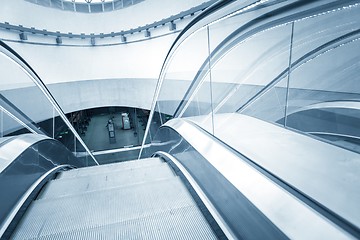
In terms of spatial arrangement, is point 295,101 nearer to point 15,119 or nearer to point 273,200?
point 273,200

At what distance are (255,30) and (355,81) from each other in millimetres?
2282

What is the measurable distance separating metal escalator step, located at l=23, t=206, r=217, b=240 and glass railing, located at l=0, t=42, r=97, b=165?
229 centimetres

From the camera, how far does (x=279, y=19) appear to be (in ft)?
8.00

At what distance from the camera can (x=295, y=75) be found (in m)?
3.30

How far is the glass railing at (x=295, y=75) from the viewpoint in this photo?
2.28m

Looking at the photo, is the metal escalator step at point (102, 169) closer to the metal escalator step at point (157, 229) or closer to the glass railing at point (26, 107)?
the glass railing at point (26, 107)

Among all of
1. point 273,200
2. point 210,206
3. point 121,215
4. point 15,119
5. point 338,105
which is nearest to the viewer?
point 273,200

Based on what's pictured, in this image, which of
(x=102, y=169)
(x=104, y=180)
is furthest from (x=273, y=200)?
(x=102, y=169)


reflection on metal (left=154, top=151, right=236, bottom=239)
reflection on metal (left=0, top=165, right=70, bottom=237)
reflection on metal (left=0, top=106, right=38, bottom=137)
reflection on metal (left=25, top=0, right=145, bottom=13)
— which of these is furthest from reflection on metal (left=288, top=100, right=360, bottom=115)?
reflection on metal (left=25, top=0, right=145, bottom=13)

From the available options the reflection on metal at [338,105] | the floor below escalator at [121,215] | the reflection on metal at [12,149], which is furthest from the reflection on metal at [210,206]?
the reflection on metal at [338,105]

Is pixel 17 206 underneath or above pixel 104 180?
above

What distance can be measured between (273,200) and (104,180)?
2223mm

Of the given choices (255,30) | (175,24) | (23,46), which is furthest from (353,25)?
(23,46)

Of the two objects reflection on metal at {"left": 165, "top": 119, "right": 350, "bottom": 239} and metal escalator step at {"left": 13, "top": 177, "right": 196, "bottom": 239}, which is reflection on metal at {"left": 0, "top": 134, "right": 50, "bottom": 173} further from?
reflection on metal at {"left": 165, "top": 119, "right": 350, "bottom": 239}
